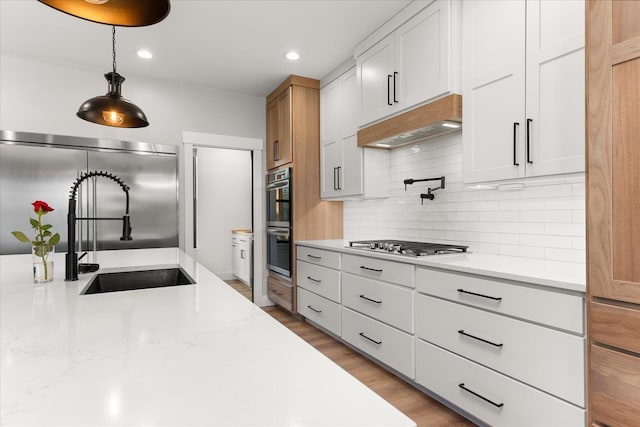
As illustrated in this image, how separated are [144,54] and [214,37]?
81 cm

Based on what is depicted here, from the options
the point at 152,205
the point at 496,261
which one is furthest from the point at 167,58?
the point at 496,261

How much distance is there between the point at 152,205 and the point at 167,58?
149 centimetres

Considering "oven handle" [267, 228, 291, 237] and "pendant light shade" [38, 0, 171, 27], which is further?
"oven handle" [267, 228, 291, 237]

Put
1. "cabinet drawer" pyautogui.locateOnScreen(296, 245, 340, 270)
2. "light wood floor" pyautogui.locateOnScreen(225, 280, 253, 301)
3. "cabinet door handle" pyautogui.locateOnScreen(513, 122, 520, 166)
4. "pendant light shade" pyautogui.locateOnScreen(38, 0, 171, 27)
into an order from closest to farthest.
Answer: "pendant light shade" pyautogui.locateOnScreen(38, 0, 171, 27), "cabinet door handle" pyautogui.locateOnScreen(513, 122, 520, 166), "cabinet drawer" pyautogui.locateOnScreen(296, 245, 340, 270), "light wood floor" pyautogui.locateOnScreen(225, 280, 253, 301)

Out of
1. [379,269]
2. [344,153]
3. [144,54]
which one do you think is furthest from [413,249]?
[144,54]

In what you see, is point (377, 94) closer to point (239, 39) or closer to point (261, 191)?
point (239, 39)

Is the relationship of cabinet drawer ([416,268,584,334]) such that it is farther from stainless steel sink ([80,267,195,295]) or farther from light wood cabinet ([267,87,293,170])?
light wood cabinet ([267,87,293,170])

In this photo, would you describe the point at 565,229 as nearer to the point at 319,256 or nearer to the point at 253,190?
the point at 319,256

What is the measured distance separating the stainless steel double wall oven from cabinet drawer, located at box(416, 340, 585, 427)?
2.09m

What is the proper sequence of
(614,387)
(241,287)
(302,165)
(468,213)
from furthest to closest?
(241,287) → (302,165) → (468,213) → (614,387)

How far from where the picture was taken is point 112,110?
6.73ft

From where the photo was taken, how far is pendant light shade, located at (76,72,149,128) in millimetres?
2014

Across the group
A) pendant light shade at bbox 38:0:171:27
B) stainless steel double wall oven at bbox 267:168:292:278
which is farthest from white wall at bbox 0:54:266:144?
pendant light shade at bbox 38:0:171:27

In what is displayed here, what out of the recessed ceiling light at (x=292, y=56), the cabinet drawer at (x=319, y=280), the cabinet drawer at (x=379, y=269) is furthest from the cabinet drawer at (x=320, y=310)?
the recessed ceiling light at (x=292, y=56)
